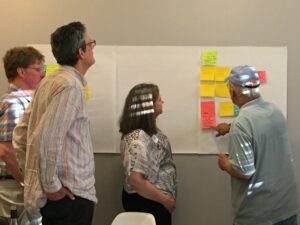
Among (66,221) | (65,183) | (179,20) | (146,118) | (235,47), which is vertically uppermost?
(179,20)

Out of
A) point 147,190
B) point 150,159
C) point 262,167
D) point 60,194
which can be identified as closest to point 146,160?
point 150,159

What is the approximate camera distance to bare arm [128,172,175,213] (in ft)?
7.71

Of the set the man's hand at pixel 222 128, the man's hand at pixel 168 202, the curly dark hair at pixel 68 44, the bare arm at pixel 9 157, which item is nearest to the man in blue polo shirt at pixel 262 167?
the man's hand at pixel 168 202

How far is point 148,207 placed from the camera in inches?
96.6

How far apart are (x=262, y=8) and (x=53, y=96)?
6.02ft

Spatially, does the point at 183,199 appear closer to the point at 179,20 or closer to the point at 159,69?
the point at 159,69

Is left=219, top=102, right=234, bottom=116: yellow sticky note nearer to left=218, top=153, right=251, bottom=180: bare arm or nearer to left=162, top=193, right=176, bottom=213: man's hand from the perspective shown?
left=218, top=153, right=251, bottom=180: bare arm

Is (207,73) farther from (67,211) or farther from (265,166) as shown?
(67,211)

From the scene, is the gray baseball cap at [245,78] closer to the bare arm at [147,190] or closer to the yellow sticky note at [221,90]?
the yellow sticky note at [221,90]

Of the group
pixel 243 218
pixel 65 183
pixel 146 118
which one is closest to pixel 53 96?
pixel 65 183

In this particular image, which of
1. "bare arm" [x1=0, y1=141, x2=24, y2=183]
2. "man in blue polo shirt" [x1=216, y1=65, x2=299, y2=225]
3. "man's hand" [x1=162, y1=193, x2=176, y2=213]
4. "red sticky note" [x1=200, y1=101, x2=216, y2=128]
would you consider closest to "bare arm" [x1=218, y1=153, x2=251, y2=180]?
"man in blue polo shirt" [x1=216, y1=65, x2=299, y2=225]

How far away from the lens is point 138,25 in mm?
2891

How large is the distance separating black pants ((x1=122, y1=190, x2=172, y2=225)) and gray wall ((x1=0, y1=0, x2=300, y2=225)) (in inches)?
17.3

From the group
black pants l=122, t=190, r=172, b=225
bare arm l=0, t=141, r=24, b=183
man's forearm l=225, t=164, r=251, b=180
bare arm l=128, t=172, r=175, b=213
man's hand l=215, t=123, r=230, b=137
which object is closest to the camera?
bare arm l=0, t=141, r=24, b=183
